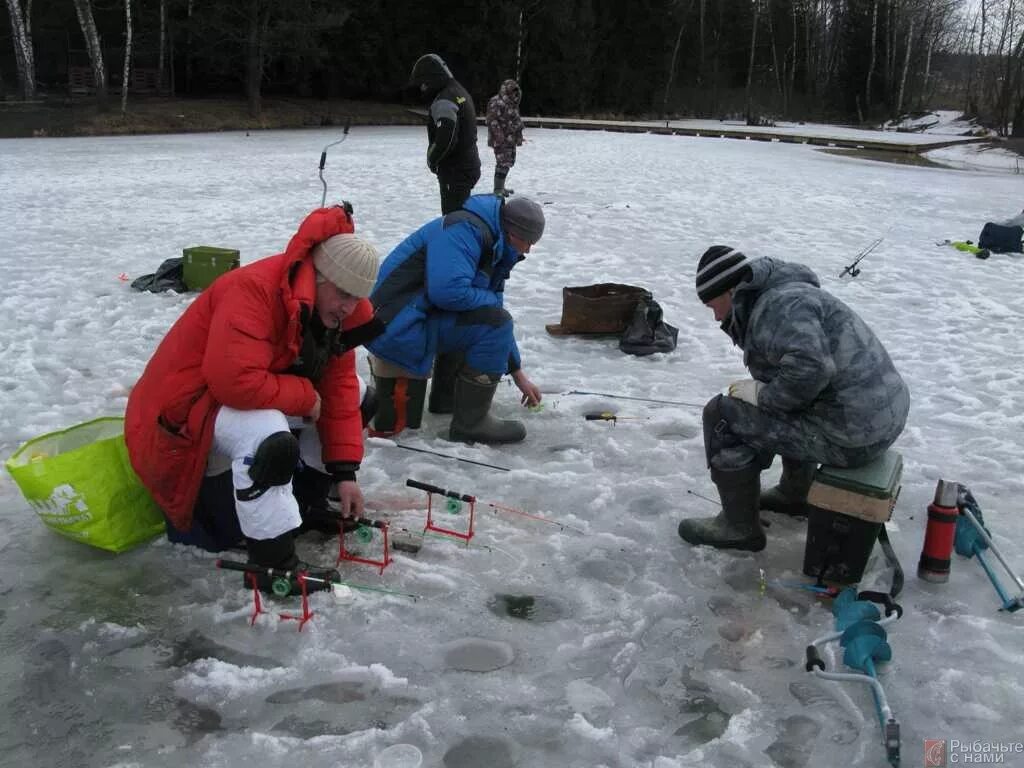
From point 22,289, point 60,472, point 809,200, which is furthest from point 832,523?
point 809,200

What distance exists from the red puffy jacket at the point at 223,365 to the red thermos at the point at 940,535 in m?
2.43

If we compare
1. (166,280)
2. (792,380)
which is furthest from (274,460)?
(166,280)

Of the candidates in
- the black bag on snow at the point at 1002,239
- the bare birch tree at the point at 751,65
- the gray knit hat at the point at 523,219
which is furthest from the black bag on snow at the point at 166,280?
the bare birch tree at the point at 751,65

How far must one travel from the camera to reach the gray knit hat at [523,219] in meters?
4.60

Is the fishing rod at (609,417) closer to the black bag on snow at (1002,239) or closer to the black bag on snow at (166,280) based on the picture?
the black bag on snow at (166,280)

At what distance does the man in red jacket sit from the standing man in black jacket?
5.80 metres

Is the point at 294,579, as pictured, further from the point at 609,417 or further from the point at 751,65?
the point at 751,65

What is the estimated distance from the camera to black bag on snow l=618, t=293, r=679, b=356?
6.49 metres

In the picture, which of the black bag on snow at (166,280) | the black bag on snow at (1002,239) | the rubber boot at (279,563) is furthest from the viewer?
the black bag on snow at (1002,239)

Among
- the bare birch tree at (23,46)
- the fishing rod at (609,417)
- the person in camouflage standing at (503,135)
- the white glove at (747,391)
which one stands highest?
the bare birch tree at (23,46)

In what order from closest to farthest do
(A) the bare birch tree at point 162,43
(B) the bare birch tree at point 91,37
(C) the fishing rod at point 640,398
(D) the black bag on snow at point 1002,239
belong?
1. (C) the fishing rod at point 640,398
2. (D) the black bag on snow at point 1002,239
3. (B) the bare birch tree at point 91,37
4. (A) the bare birch tree at point 162,43

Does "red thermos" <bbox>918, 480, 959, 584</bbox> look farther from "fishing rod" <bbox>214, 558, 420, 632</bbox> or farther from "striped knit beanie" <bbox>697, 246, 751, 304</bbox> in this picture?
"fishing rod" <bbox>214, 558, 420, 632</bbox>

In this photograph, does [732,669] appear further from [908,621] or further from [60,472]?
[60,472]

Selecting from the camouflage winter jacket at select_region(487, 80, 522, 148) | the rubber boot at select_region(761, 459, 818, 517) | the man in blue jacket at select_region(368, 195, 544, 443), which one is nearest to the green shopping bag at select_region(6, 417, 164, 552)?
the man in blue jacket at select_region(368, 195, 544, 443)
